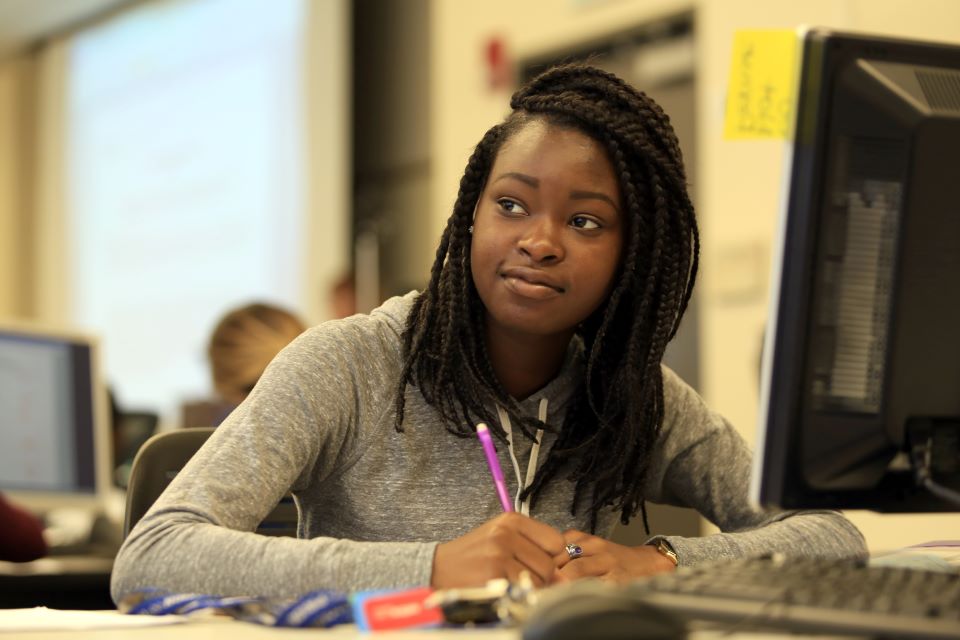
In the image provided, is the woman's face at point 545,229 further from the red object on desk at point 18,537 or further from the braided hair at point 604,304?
the red object on desk at point 18,537

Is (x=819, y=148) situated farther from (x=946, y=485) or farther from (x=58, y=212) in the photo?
(x=58, y=212)

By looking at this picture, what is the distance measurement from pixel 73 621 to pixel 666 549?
1.82ft

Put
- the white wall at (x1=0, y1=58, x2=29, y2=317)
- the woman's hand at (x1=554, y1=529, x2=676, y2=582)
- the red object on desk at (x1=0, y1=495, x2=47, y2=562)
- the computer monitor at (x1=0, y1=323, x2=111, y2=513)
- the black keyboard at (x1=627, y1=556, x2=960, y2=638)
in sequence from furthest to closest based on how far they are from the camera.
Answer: the white wall at (x1=0, y1=58, x2=29, y2=317) → the computer monitor at (x1=0, y1=323, x2=111, y2=513) → the red object on desk at (x1=0, y1=495, x2=47, y2=562) → the woman's hand at (x1=554, y1=529, x2=676, y2=582) → the black keyboard at (x1=627, y1=556, x2=960, y2=638)

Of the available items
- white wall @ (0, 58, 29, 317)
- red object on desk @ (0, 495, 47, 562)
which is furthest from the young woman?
white wall @ (0, 58, 29, 317)

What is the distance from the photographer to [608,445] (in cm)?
142

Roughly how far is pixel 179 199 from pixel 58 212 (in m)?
1.13

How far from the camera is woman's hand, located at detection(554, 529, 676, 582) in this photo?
111 cm

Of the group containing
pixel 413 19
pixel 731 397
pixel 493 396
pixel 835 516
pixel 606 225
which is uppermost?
pixel 413 19

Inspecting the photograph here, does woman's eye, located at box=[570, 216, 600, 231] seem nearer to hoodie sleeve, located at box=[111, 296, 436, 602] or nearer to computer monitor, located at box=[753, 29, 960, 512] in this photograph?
hoodie sleeve, located at box=[111, 296, 436, 602]

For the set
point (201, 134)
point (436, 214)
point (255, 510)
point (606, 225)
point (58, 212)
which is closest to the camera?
point (255, 510)

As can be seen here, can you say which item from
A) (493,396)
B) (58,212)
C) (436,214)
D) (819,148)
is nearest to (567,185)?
(493,396)

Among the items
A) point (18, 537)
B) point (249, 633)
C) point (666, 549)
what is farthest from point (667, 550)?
point (18, 537)

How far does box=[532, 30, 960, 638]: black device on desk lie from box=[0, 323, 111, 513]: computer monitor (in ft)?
6.75

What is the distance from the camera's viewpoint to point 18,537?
85.7 inches
